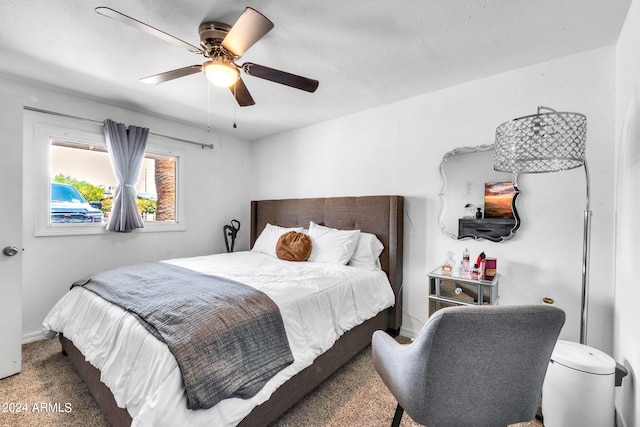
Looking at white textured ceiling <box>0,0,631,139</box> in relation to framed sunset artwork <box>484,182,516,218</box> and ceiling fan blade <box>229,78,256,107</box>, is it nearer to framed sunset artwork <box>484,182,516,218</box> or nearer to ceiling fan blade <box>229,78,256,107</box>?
ceiling fan blade <box>229,78,256,107</box>

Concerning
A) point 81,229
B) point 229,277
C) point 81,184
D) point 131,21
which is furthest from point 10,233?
point 131,21

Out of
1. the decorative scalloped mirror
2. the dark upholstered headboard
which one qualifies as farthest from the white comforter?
the decorative scalloped mirror

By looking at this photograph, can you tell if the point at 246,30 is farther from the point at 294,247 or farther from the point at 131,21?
the point at 294,247

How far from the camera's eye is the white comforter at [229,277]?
1.17 metres

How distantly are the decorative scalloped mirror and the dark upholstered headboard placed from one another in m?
0.46

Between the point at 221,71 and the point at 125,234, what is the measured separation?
2445 mm

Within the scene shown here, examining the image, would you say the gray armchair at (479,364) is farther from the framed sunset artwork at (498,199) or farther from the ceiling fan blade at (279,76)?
the ceiling fan blade at (279,76)

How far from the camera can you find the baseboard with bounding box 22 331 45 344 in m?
2.61

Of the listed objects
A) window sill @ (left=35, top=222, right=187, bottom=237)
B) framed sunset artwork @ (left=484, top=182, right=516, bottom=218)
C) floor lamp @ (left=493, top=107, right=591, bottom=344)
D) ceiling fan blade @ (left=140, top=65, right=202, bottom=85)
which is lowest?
window sill @ (left=35, top=222, right=187, bottom=237)

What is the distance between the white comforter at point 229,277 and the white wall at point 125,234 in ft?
3.01

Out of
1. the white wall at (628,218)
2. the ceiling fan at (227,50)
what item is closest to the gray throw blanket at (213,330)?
the ceiling fan at (227,50)

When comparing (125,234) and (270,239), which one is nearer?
(125,234)

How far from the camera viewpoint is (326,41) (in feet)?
6.36

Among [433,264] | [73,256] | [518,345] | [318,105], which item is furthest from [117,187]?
[518,345]
